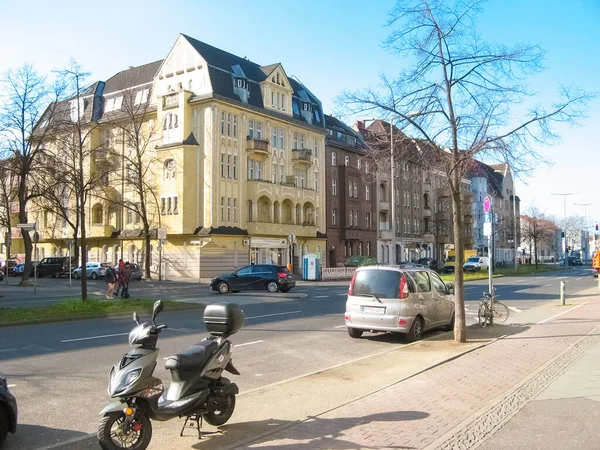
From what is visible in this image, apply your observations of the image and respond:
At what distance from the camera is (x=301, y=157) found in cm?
5378

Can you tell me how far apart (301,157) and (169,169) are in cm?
1261

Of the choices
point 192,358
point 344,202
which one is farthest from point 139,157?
point 192,358

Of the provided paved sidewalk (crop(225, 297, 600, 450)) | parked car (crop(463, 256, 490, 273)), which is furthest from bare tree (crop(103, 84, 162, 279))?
paved sidewalk (crop(225, 297, 600, 450))

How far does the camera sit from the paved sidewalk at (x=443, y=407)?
18.0 feet

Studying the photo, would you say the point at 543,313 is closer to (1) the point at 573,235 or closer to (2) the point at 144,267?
(2) the point at 144,267

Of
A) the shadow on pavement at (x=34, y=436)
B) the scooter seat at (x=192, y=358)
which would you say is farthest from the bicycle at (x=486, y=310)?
the shadow on pavement at (x=34, y=436)

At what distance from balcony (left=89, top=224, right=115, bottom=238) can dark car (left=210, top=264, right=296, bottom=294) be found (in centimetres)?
2444

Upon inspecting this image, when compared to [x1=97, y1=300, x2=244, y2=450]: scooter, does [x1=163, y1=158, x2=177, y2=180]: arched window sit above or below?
above

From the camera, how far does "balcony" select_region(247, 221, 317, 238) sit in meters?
48.2

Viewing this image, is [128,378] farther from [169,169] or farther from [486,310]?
[169,169]

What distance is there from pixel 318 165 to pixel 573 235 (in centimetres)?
8370

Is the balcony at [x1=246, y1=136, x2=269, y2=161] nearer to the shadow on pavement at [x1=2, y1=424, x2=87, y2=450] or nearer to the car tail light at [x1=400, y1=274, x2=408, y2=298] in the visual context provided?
the car tail light at [x1=400, y1=274, x2=408, y2=298]

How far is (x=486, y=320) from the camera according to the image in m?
14.4

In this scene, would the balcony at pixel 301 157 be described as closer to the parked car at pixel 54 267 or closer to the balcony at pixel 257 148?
the balcony at pixel 257 148
